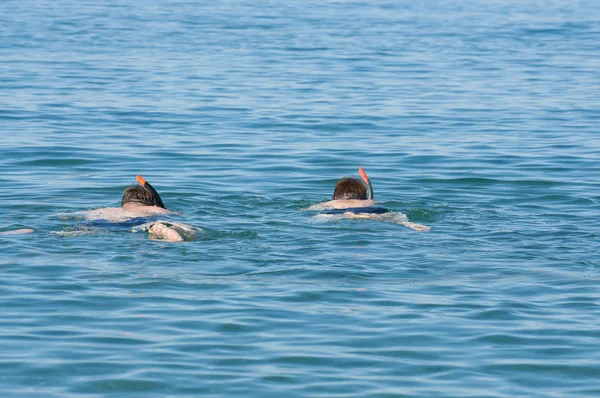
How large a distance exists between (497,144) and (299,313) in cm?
1044

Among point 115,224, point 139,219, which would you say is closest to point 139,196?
point 139,219

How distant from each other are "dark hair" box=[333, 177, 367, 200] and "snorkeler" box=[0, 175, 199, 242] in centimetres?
192

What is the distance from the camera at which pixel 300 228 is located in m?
11.9

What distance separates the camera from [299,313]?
8.99 meters

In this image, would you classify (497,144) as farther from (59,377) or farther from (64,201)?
(59,377)

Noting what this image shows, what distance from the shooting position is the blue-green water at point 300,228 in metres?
7.84

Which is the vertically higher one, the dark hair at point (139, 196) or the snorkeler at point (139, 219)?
the dark hair at point (139, 196)

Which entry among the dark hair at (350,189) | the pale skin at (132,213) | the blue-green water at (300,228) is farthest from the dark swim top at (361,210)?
the pale skin at (132,213)

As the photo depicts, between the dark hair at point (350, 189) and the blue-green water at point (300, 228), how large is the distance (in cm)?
68

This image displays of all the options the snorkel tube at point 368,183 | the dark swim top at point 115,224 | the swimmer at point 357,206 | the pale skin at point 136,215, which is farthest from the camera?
the snorkel tube at point 368,183

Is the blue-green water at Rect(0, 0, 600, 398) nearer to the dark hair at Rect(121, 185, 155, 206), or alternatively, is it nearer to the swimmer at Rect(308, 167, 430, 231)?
the swimmer at Rect(308, 167, 430, 231)

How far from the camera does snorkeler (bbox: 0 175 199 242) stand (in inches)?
432

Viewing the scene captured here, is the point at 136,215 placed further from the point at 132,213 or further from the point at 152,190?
the point at 152,190

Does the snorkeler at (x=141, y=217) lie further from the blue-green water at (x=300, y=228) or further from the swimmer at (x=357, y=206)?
the swimmer at (x=357, y=206)
